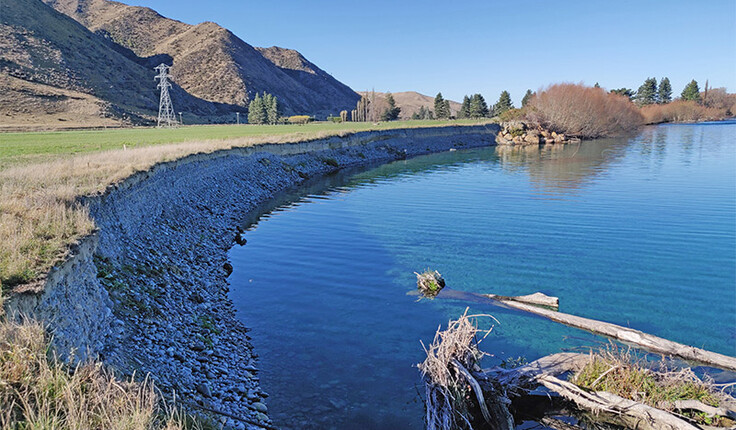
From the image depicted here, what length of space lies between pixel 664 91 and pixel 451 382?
208 metres

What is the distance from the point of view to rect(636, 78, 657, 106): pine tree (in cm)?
16924

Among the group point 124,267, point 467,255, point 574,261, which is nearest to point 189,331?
point 124,267

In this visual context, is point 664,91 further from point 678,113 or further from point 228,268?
point 228,268

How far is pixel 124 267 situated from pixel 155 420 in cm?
859

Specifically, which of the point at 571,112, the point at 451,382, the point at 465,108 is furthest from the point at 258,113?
the point at 451,382

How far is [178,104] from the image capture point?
439 ft

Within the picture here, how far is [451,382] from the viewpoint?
8.22 meters

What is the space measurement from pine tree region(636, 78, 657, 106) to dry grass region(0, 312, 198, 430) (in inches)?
7967

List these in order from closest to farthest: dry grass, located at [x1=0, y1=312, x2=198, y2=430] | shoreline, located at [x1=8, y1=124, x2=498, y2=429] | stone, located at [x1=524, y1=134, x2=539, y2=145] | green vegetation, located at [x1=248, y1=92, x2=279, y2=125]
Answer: dry grass, located at [x1=0, y1=312, x2=198, y2=430] < shoreline, located at [x1=8, y1=124, x2=498, y2=429] < stone, located at [x1=524, y1=134, x2=539, y2=145] < green vegetation, located at [x1=248, y1=92, x2=279, y2=125]

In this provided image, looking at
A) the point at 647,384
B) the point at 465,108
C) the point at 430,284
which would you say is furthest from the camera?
the point at 465,108

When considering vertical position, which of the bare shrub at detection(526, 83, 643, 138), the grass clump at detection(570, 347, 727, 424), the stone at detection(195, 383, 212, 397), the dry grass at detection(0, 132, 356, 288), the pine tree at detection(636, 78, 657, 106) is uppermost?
the pine tree at detection(636, 78, 657, 106)

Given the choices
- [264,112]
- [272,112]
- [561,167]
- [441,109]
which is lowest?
[561,167]

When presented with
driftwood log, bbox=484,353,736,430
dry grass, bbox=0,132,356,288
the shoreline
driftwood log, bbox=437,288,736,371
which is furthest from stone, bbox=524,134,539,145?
driftwood log, bbox=484,353,736,430

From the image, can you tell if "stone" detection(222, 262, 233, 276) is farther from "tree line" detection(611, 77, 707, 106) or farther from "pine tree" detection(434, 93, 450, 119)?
"tree line" detection(611, 77, 707, 106)
